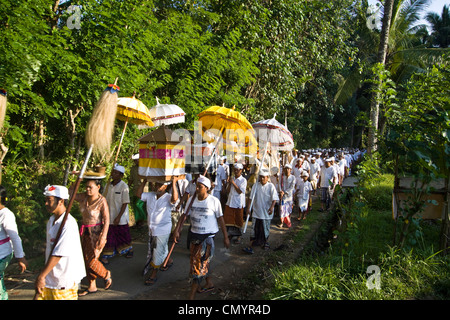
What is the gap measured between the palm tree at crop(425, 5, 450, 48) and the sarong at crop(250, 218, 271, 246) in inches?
1299

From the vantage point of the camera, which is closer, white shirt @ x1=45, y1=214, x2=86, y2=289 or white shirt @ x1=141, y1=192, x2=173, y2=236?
white shirt @ x1=45, y1=214, x2=86, y2=289

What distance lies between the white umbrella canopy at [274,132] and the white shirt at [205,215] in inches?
141

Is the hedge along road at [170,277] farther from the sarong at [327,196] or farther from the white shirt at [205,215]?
the sarong at [327,196]

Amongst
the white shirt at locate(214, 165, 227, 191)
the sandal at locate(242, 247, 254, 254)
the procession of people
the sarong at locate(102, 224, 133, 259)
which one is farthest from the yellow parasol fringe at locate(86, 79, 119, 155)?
the white shirt at locate(214, 165, 227, 191)

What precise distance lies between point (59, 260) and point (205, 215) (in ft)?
6.49

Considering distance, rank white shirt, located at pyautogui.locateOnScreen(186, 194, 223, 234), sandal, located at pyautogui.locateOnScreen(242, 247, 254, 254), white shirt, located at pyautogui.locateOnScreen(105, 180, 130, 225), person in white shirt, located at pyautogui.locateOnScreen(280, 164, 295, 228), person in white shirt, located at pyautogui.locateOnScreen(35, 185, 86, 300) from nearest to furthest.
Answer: person in white shirt, located at pyautogui.locateOnScreen(35, 185, 86, 300) < white shirt, located at pyautogui.locateOnScreen(186, 194, 223, 234) < white shirt, located at pyautogui.locateOnScreen(105, 180, 130, 225) < sandal, located at pyautogui.locateOnScreen(242, 247, 254, 254) < person in white shirt, located at pyautogui.locateOnScreen(280, 164, 295, 228)

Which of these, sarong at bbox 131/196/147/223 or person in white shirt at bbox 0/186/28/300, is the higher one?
person in white shirt at bbox 0/186/28/300

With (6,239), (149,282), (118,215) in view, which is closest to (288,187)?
(118,215)

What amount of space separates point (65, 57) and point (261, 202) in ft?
15.3

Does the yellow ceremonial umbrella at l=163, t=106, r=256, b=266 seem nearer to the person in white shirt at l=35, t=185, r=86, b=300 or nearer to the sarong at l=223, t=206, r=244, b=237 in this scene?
the person in white shirt at l=35, t=185, r=86, b=300

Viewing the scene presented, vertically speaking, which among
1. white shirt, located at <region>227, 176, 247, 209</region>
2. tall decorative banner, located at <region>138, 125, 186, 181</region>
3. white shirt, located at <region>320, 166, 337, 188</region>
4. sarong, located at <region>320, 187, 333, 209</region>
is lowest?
sarong, located at <region>320, 187, 333, 209</region>

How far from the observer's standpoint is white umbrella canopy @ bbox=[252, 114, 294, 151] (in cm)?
771
